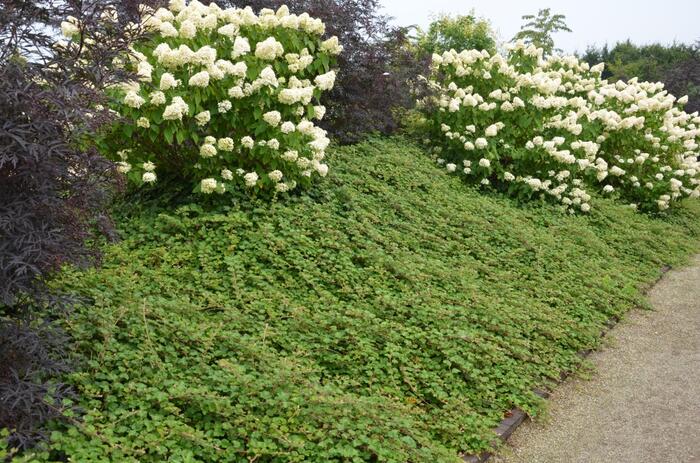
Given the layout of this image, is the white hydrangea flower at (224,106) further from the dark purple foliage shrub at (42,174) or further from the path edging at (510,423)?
the path edging at (510,423)

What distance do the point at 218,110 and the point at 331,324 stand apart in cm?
252

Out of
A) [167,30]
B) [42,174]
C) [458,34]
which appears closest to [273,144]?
[167,30]

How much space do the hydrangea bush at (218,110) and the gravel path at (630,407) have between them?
3.22 metres

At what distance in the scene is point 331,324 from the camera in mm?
5078

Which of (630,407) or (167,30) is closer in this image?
(630,407)

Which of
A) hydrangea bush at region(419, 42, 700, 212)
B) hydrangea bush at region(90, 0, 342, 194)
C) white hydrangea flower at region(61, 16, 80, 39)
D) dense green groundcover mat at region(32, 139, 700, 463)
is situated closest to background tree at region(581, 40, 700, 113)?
hydrangea bush at region(419, 42, 700, 212)

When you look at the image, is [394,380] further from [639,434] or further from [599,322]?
[599,322]

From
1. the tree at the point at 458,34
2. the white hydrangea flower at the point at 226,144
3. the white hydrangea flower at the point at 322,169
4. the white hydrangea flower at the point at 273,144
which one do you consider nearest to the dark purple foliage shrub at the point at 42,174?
the white hydrangea flower at the point at 226,144

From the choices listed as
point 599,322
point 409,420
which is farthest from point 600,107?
point 409,420

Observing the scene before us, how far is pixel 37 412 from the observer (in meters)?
3.37

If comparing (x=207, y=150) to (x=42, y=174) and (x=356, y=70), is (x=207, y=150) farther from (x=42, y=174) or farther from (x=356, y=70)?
(x=356, y=70)

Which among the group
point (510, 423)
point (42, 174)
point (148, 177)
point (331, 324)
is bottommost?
point (510, 423)

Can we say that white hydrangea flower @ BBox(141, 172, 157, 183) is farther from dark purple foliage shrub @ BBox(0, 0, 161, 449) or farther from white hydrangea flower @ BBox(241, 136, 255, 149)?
dark purple foliage shrub @ BBox(0, 0, 161, 449)

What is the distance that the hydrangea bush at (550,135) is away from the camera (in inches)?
388
